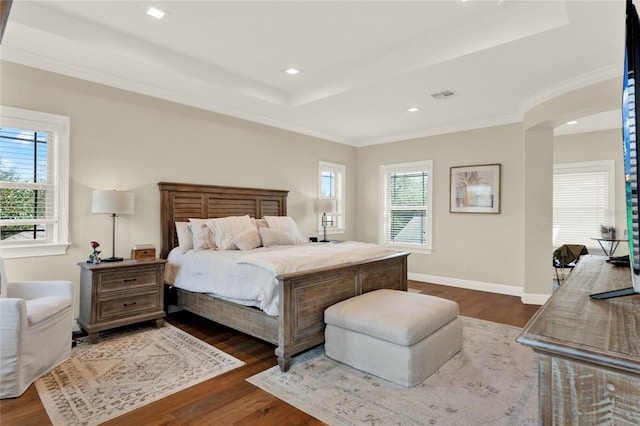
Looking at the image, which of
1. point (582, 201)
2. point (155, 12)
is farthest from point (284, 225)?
point (582, 201)

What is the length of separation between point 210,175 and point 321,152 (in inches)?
89.7

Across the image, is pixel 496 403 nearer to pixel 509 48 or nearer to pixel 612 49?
pixel 509 48

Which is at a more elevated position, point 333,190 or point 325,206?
point 333,190

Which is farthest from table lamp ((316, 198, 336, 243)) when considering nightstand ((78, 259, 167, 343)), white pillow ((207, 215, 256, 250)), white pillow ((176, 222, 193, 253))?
nightstand ((78, 259, 167, 343))

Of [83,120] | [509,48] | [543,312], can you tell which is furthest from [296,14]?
[543,312]

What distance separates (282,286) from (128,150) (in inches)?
99.6

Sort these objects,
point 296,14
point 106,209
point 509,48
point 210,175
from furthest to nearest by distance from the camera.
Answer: point 210,175 < point 106,209 < point 509,48 < point 296,14

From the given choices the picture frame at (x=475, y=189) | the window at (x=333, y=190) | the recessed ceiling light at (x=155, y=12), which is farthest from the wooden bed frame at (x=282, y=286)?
the picture frame at (x=475, y=189)

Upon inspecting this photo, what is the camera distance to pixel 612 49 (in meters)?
3.05

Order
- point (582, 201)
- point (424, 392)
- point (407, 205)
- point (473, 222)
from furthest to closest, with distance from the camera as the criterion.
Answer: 1. point (407, 205)
2. point (582, 201)
3. point (473, 222)
4. point (424, 392)

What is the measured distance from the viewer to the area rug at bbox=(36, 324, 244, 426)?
213 cm

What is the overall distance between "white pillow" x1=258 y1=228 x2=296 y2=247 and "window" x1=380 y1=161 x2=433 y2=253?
8.59 feet

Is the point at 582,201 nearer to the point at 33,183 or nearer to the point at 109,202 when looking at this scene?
the point at 109,202

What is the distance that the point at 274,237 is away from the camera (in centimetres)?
434
